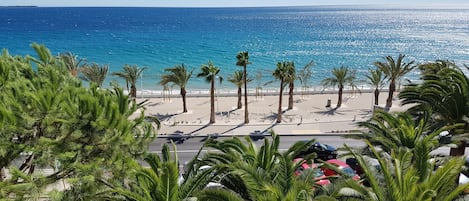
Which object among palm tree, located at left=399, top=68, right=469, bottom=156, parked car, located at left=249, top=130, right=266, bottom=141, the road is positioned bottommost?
the road

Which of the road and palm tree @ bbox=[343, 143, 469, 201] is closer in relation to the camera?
palm tree @ bbox=[343, 143, 469, 201]

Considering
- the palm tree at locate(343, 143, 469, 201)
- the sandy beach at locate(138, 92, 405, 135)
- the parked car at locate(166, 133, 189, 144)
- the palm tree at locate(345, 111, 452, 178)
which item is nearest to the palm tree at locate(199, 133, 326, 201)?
the palm tree at locate(343, 143, 469, 201)

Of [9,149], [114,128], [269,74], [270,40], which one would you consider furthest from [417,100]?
[270,40]

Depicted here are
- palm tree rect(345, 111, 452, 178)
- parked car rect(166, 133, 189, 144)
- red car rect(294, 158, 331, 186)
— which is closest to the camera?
red car rect(294, 158, 331, 186)

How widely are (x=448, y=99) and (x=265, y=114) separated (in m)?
21.0

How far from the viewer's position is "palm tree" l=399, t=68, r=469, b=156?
15.9 m

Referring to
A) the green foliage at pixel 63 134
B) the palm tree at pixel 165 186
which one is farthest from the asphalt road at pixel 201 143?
the palm tree at pixel 165 186

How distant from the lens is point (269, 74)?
65.6 meters

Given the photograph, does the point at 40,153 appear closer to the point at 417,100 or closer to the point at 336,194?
the point at 336,194

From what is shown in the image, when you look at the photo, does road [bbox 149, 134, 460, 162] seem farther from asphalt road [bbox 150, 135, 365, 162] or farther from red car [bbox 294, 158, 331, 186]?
red car [bbox 294, 158, 331, 186]

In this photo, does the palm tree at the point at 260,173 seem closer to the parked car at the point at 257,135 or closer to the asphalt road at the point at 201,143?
the asphalt road at the point at 201,143

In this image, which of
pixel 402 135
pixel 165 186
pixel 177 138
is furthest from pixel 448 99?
pixel 177 138

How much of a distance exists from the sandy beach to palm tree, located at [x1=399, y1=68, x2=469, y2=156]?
1250 cm

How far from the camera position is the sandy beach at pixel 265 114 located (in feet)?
100
